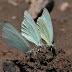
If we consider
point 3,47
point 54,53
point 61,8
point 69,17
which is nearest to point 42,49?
point 54,53

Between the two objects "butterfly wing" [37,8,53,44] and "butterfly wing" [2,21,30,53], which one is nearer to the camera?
"butterfly wing" [2,21,30,53]

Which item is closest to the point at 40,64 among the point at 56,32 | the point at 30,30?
the point at 30,30

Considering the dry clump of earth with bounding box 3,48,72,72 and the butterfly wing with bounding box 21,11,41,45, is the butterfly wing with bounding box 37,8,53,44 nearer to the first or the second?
the butterfly wing with bounding box 21,11,41,45

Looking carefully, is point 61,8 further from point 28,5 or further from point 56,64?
point 56,64

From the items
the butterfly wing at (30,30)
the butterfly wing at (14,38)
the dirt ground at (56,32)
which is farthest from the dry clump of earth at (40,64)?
the butterfly wing at (30,30)

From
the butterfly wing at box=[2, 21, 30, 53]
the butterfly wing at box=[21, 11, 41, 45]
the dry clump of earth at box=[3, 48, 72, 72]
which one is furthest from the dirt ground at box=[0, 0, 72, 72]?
the butterfly wing at box=[21, 11, 41, 45]

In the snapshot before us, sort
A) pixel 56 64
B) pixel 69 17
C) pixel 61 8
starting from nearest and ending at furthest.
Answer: pixel 56 64 → pixel 69 17 → pixel 61 8

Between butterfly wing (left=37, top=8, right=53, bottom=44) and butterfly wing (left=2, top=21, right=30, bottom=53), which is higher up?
butterfly wing (left=37, top=8, right=53, bottom=44)

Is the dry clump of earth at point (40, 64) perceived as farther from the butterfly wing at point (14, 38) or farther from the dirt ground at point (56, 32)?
the butterfly wing at point (14, 38)
